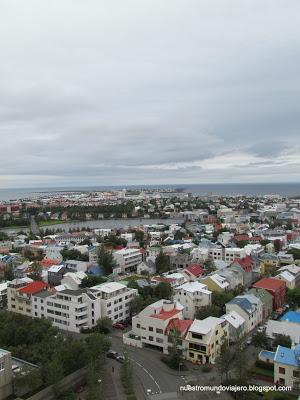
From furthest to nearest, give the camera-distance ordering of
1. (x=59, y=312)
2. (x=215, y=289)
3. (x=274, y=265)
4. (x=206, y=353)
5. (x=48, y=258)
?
(x=48, y=258) < (x=274, y=265) < (x=215, y=289) < (x=59, y=312) < (x=206, y=353)

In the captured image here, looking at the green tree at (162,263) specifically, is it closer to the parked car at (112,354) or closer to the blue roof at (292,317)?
the blue roof at (292,317)

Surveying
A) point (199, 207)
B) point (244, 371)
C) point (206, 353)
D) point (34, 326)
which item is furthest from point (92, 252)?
point (199, 207)

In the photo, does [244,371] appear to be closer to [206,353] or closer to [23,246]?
[206,353]

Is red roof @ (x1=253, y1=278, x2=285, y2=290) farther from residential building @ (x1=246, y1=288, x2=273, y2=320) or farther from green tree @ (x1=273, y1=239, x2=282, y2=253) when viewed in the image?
green tree @ (x1=273, y1=239, x2=282, y2=253)

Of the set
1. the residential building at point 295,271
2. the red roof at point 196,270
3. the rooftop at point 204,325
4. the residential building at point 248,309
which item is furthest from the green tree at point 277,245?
the rooftop at point 204,325

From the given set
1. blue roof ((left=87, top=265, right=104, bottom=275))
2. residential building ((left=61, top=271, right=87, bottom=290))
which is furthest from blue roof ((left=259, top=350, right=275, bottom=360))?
blue roof ((left=87, top=265, right=104, bottom=275))

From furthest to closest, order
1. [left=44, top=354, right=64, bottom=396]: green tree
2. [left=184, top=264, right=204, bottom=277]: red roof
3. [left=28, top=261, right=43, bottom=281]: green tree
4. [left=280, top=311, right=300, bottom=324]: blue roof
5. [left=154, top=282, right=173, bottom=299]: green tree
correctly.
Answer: [left=28, top=261, right=43, bottom=281]: green tree → [left=184, top=264, right=204, bottom=277]: red roof → [left=154, top=282, right=173, bottom=299]: green tree → [left=280, top=311, right=300, bottom=324]: blue roof → [left=44, top=354, right=64, bottom=396]: green tree

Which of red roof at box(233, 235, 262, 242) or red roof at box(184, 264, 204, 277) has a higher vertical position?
red roof at box(233, 235, 262, 242)
